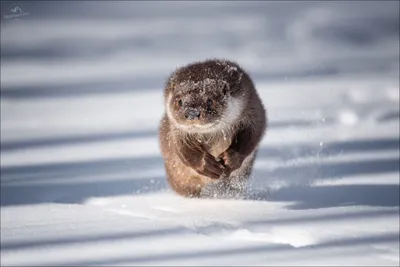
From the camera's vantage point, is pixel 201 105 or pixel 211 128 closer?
pixel 201 105

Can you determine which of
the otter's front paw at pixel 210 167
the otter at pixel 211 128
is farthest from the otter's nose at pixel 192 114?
the otter's front paw at pixel 210 167

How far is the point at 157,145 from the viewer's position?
261 inches

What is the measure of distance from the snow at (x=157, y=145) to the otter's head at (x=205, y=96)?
0.61 m

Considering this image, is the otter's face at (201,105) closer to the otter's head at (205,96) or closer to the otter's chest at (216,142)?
the otter's head at (205,96)

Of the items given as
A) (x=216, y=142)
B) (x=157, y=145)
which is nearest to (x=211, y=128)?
(x=216, y=142)

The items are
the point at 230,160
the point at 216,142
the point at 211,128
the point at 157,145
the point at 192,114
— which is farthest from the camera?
the point at 157,145

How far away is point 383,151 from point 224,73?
110 inches

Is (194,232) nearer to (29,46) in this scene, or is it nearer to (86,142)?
(86,142)

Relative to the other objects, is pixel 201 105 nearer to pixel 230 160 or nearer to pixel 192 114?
pixel 192 114

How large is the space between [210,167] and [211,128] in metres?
0.30

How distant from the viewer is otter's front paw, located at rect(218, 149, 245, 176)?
3869mm

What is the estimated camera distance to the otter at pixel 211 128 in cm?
384

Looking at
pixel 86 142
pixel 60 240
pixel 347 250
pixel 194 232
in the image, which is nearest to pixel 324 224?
pixel 347 250

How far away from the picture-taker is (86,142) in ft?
23.8
